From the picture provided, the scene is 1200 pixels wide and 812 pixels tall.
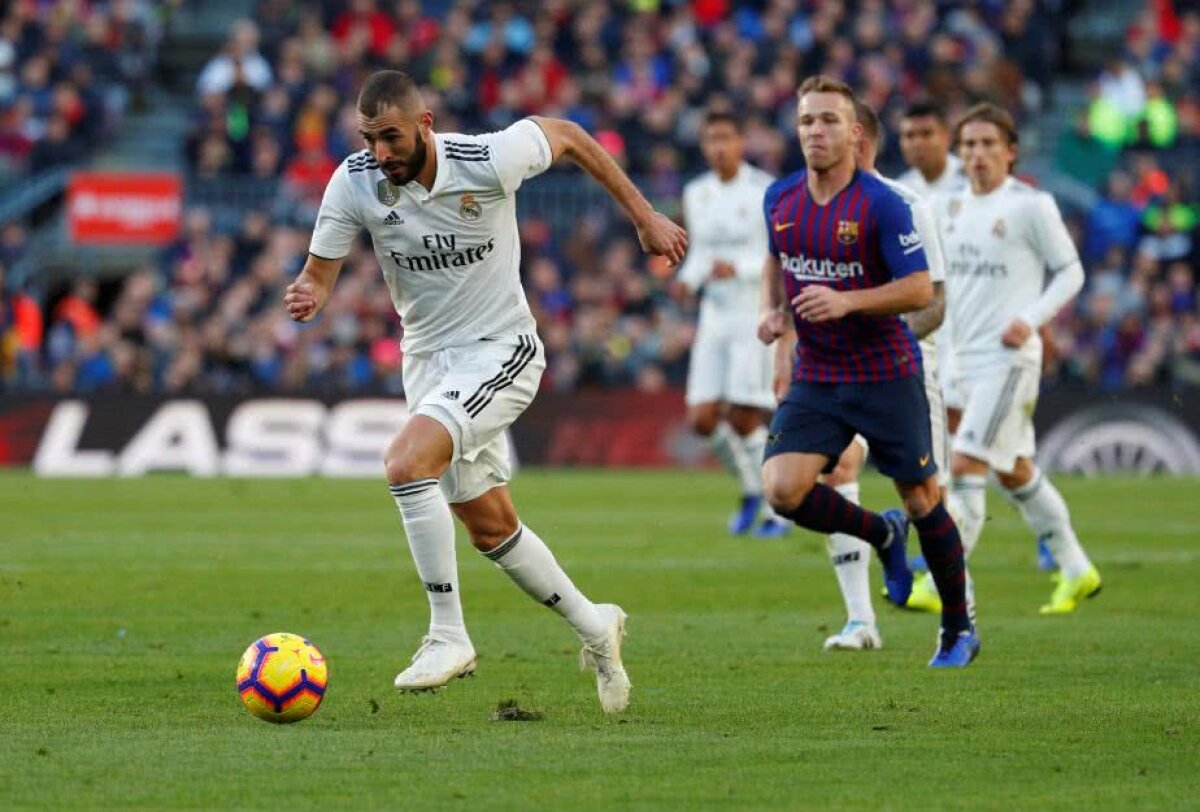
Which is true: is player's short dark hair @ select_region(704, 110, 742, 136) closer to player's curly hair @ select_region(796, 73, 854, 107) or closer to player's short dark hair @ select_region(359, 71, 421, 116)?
player's curly hair @ select_region(796, 73, 854, 107)

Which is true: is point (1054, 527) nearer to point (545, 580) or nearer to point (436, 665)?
point (545, 580)

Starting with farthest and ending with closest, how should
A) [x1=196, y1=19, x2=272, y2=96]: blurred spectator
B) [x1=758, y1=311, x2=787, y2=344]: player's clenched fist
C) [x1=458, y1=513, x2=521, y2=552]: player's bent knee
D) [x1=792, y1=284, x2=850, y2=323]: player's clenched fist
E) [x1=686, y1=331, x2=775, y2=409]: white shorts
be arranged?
[x1=196, y1=19, x2=272, y2=96]: blurred spectator → [x1=686, y1=331, x2=775, y2=409]: white shorts → [x1=758, y1=311, x2=787, y2=344]: player's clenched fist → [x1=792, y1=284, x2=850, y2=323]: player's clenched fist → [x1=458, y1=513, x2=521, y2=552]: player's bent knee

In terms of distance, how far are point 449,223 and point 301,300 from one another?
2.05 feet

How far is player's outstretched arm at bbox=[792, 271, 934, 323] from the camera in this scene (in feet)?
28.4

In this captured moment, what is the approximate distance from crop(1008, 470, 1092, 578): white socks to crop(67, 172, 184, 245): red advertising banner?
16758 millimetres

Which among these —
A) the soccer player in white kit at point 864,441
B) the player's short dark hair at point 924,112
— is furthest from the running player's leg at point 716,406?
the soccer player in white kit at point 864,441

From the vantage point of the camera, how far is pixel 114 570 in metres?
13.7

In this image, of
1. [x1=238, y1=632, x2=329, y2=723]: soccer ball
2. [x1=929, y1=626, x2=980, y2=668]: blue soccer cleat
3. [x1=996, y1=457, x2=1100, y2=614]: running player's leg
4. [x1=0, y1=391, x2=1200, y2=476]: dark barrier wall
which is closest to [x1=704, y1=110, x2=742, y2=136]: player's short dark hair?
[x1=996, y1=457, x2=1100, y2=614]: running player's leg

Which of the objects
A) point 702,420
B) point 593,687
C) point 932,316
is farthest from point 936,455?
point 702,420

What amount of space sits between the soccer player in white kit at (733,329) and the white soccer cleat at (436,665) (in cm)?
862

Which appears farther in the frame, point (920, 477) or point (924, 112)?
point (924, 112)

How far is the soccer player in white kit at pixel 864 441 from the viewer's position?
9719mm

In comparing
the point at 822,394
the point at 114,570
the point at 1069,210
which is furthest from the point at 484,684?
the point at 1069,210

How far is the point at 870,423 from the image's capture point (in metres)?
9.20
